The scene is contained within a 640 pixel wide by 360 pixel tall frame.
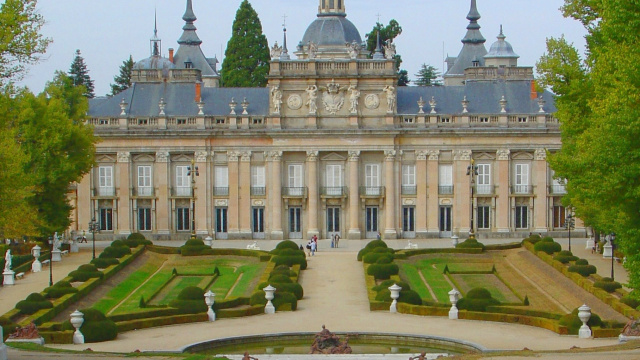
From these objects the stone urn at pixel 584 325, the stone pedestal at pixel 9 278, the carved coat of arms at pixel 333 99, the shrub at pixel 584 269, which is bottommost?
the stone urn at pixel 584 325

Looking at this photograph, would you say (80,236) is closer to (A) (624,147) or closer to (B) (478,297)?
(B) (478,297)

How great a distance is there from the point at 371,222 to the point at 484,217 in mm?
8086

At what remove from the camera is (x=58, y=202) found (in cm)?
7556

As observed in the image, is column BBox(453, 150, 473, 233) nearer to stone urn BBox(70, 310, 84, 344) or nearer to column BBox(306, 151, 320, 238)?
column BBox(306, 151, 320, 238)

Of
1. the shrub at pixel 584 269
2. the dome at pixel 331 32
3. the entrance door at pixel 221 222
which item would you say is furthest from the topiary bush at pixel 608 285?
the dome at pixel 331 32

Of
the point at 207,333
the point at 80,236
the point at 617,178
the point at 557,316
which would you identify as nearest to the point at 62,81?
the point at 80,236

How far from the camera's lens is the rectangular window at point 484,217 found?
3438 inches

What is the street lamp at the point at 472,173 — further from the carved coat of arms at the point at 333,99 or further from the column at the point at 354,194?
the carved coat of arms at the point at 333,99

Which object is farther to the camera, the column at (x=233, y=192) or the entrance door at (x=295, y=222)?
the column at (x=233, y=192)

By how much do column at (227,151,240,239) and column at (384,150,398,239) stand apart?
10.6 m

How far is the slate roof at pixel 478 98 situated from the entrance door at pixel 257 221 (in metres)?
12.2

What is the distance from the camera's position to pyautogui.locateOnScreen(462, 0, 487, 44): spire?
110m

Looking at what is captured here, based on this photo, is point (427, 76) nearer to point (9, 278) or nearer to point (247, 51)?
point (247, 51)

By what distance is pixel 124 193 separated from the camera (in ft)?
285
